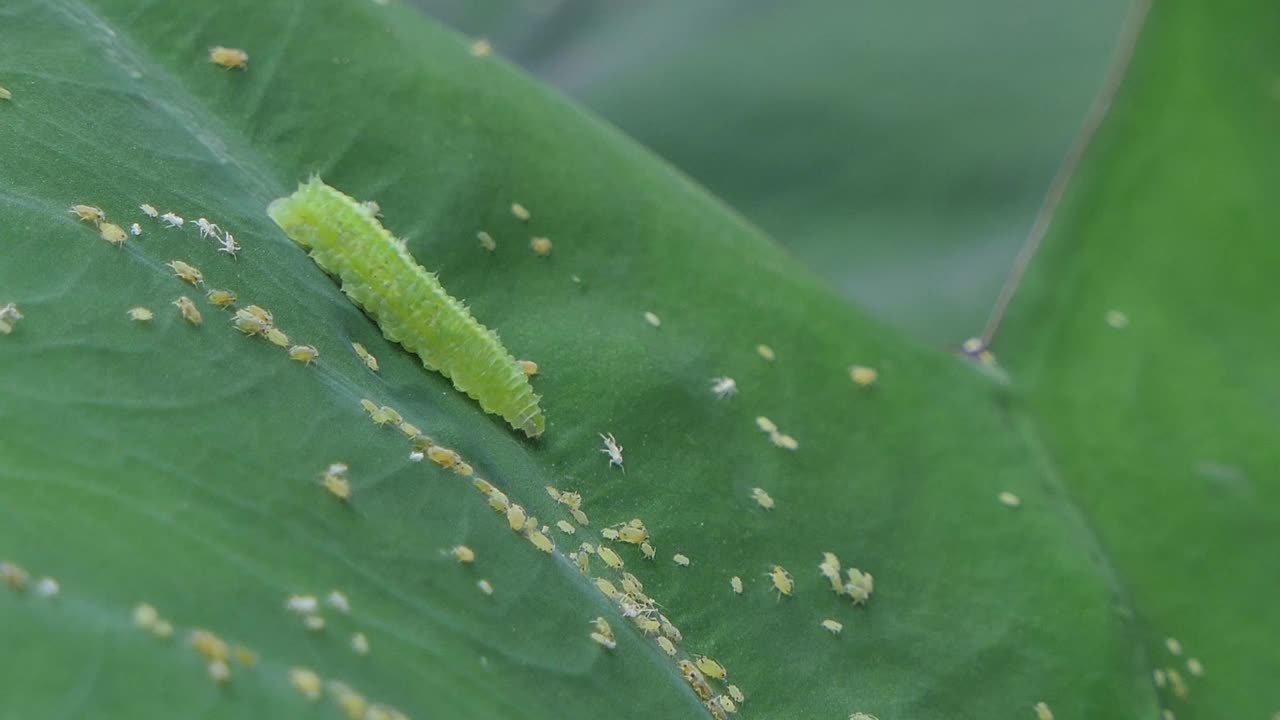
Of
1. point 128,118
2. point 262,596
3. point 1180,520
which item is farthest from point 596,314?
point 1180,520

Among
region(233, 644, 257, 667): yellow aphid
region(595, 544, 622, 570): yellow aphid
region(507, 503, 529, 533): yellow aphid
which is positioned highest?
region(233, 644, 257, 667): yellow aphid

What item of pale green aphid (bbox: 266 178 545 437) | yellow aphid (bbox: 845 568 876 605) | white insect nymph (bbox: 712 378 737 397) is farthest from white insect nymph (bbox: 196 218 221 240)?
yellow aphid (bbox: 845 568 876 605)

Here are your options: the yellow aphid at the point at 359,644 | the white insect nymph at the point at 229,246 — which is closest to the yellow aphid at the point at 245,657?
the yellow aphid at the point at 359,644

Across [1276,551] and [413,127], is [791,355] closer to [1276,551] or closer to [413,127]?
[413,127]

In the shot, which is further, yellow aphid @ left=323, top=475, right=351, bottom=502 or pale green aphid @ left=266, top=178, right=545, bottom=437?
pale green aphid @ left=266, top=178, right=545, bottom=437

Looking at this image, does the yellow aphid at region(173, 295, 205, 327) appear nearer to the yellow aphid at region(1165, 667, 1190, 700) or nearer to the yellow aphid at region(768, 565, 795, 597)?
the yellow aphid at region(768, 565, 795, 597)

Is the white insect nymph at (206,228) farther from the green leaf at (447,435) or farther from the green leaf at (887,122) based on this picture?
the green leaf at (887,122)

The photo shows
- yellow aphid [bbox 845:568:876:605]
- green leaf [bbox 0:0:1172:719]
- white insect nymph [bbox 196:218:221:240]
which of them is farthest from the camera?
yellow aphid [bbox 845:568:876:605]
